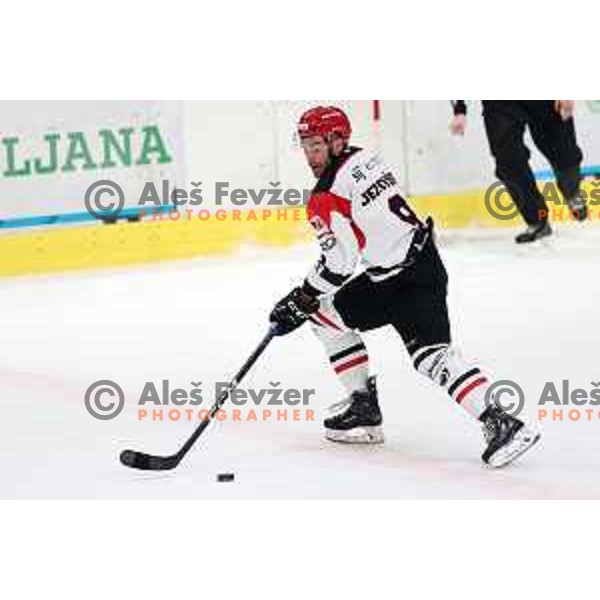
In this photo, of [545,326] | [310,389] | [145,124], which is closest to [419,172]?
[145,124]

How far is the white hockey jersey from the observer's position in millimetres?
3744

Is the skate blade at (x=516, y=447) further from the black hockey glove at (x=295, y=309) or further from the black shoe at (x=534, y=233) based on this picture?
the black shoe at (x=534, y=233)

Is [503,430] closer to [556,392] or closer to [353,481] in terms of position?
[353,481]

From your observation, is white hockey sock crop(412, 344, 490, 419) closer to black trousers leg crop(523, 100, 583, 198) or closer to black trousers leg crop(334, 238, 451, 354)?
black trousers leg crop(334, 238, 451, 354)

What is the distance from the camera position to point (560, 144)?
24.9ft

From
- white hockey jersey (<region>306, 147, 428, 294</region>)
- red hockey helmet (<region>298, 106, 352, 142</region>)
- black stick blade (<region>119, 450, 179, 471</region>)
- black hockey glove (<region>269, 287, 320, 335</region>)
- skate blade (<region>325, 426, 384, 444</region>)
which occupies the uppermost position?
red hockey helmet (<region>298, 106, 352, 142</region>)

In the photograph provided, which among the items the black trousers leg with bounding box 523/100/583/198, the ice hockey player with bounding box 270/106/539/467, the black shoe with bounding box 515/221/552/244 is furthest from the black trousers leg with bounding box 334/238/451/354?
the black trousers leg with bounding box 523/100/583/198

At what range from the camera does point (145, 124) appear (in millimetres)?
7199

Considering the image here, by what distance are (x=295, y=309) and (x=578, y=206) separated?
13.4 ft

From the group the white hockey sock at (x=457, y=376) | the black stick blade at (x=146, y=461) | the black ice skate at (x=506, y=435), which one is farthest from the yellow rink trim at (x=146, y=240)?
the black ice skate at (x=506, y=435)

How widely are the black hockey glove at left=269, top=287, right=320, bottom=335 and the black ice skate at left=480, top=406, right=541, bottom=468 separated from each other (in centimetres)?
48

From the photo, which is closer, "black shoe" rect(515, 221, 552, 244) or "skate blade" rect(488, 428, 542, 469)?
"skate blade" rect(488, 428, 542, 469)

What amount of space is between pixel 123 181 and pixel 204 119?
1.61 feet

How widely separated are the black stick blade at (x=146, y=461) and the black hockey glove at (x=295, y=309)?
42cm
